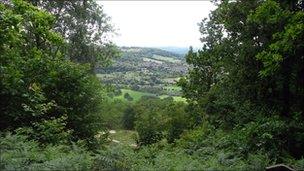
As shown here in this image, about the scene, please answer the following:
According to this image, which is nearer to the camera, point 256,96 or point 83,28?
point 256,96

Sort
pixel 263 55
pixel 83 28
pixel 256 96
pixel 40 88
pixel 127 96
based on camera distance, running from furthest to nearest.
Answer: pixel 127 96 → pixel 83 28 → pixel 256 96 → pixel 40 88 → pixel 263 55

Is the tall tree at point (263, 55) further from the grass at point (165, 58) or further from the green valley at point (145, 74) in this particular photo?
the grass at point (165, 58)

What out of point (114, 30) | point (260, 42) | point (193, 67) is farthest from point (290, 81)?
point (114, 30)

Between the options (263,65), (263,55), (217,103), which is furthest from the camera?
(217,103)

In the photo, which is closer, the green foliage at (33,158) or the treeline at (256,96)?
the green foliage at (33,158)

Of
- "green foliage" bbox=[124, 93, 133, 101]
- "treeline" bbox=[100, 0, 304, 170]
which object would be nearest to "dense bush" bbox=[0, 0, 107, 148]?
"treeline" bbox=[100, 0, 304, 170]

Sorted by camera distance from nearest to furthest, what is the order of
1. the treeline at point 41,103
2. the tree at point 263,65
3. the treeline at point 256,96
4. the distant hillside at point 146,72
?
the treeline at point 41,103, the treeline at point 256,96, the tree at point 263,65, the distant hillside at point 146,72

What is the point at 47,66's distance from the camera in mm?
17016

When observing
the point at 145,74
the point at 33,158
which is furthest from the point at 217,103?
the point at 145,74

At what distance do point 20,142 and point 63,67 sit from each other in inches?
284

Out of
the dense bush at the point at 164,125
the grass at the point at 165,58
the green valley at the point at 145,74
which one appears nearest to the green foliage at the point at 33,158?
the dense bush at the point at 164,125

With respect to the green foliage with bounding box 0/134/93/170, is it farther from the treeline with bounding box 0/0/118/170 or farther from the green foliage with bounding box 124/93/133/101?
the green foliage with bounding box 124/93/133/101

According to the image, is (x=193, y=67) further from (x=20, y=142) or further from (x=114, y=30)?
(x=20, y=142)

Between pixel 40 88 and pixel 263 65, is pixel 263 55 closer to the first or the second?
pixel 263 65
